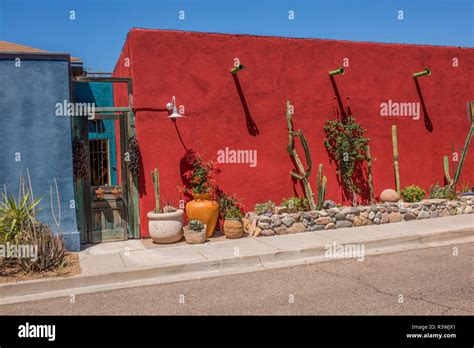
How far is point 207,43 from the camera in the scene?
31.0ft

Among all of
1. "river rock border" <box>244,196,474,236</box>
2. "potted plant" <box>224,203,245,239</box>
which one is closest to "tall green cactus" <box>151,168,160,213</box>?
"potted plant" <box>224,203,245,239</box>

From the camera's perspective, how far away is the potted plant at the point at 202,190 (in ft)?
28.9

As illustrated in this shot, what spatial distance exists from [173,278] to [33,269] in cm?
202

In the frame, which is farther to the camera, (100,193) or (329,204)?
(329,204)

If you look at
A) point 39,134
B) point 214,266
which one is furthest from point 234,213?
point 39,134

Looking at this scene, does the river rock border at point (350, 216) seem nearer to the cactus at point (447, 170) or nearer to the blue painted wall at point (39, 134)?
the cactus at point (447, 170)

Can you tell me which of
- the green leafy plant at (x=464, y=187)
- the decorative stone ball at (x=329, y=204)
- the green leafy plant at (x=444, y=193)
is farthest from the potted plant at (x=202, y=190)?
the green leafy plant at (x=464, y=187)

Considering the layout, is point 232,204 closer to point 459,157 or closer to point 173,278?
point 173,278

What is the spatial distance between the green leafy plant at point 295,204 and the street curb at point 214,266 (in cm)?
171

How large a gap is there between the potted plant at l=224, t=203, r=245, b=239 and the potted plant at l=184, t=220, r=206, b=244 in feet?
1.64
